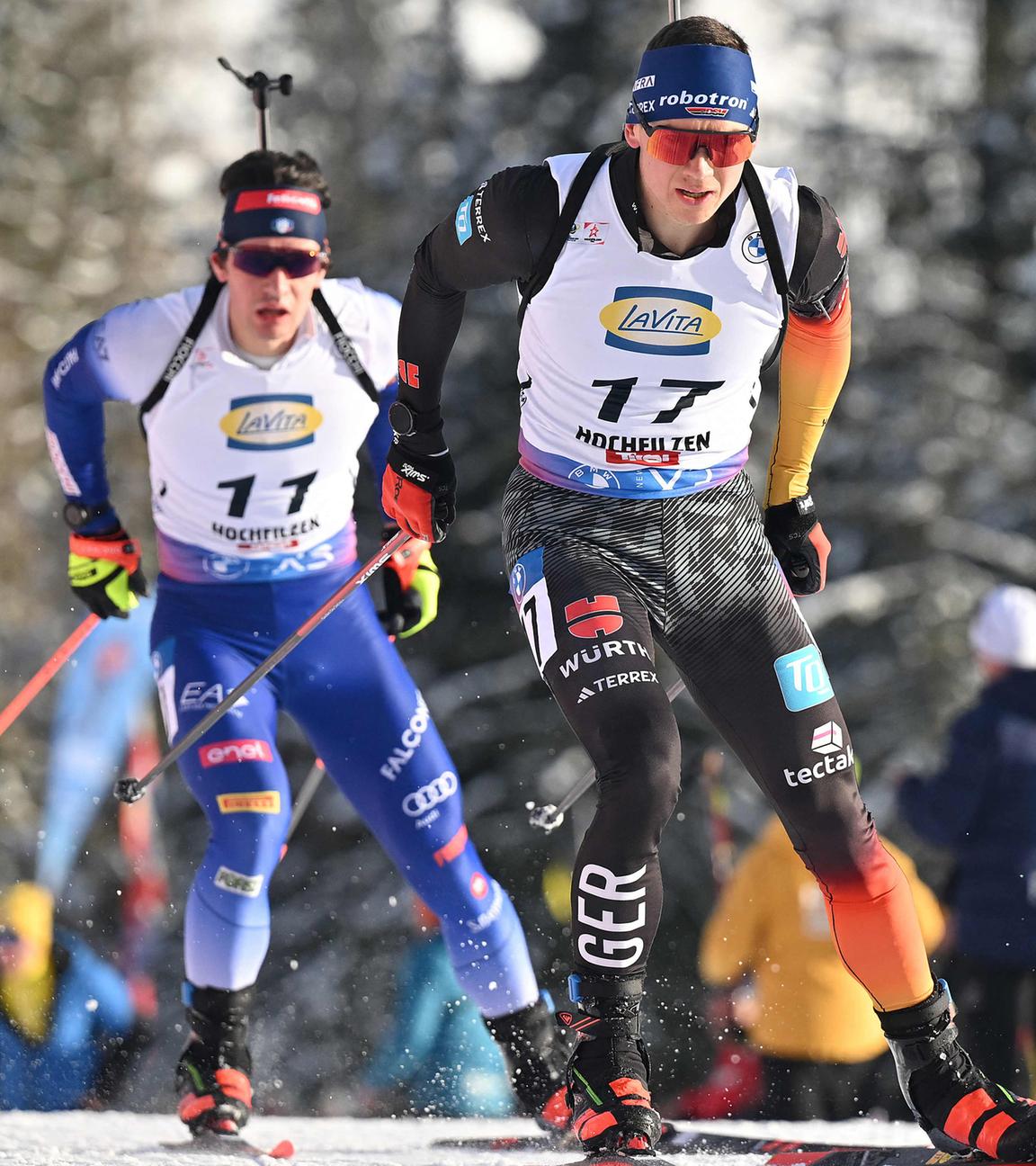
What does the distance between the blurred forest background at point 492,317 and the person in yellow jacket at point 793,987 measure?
5023 millimetres

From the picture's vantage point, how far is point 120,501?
51.9ft

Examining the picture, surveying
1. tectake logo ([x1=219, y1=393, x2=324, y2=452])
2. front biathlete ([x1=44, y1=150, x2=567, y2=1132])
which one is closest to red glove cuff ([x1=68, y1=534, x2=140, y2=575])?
front biathlete ([x1=44, y1=150, x2=567, y2=1132])

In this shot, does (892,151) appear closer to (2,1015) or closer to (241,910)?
(2,1015)

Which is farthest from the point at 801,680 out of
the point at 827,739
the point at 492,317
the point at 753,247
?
the point at 492,317

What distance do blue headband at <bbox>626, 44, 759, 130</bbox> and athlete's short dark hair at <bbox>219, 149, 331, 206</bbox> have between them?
1708 millimetres

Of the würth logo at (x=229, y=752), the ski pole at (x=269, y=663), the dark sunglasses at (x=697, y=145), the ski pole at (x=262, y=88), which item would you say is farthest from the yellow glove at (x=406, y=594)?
the dark sunglasses at (x=697, y=145)

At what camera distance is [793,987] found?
5.41m

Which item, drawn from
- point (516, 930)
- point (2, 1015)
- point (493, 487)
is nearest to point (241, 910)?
point (516, 930)

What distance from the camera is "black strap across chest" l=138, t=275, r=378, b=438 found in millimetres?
4848

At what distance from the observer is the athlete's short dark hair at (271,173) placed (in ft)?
16.4

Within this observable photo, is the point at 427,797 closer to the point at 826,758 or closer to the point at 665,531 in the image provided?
the point at 665,531

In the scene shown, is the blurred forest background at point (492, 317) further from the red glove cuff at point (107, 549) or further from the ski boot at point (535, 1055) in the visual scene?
the red glove cuff at point (107, 549)

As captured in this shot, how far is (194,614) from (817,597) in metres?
9.59

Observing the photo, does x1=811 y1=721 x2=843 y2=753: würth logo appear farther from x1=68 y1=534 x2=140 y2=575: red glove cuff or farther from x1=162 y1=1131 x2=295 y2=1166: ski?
x1=68 y1=534 x2=140 y2=575: red glove cuff
